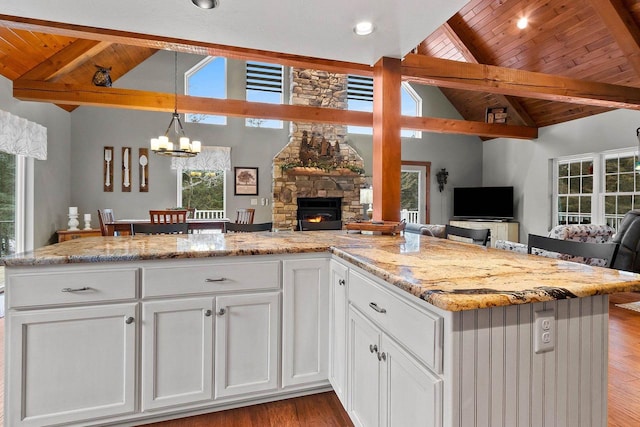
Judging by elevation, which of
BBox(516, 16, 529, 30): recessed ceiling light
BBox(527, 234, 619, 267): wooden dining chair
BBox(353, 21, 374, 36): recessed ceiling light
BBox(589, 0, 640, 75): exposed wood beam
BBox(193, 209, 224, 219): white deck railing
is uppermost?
BBox(516, 16, 529, 30): recessed ceiling light

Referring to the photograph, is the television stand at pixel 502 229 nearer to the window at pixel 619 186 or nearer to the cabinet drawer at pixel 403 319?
the window at pixel 619 186

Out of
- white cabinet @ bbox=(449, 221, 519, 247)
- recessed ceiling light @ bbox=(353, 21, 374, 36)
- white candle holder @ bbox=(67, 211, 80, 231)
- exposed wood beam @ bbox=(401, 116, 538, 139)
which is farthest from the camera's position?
white cabinet @ bbox=(449, 221, 519, 247)

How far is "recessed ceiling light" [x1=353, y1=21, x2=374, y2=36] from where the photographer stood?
2181 mm

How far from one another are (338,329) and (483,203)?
7.28 metres

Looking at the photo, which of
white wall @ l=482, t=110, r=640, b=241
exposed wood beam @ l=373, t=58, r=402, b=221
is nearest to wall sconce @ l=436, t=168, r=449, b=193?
white wall @ l=482, t=110, r=640, b=241

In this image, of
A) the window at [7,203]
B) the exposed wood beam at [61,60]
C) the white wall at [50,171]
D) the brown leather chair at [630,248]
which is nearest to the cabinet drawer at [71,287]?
the window at [7,203]

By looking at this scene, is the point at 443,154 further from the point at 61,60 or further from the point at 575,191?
the point at 61,60

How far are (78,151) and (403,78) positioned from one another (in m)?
6.06

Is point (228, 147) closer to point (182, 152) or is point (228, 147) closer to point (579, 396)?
point (182, 152)

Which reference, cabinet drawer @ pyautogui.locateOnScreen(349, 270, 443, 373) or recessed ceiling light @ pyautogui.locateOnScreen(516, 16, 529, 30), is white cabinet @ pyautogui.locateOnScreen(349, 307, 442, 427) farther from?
recessed ceiling light @ pyautogui.locateOnScreen(516, 16, 529, 30)

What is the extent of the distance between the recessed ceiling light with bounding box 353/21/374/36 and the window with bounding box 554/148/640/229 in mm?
5846

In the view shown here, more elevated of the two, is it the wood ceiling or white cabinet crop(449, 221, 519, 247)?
the wood ceiling

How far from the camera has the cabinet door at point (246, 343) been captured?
1746 mm

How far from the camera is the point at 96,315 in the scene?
1.55 m
